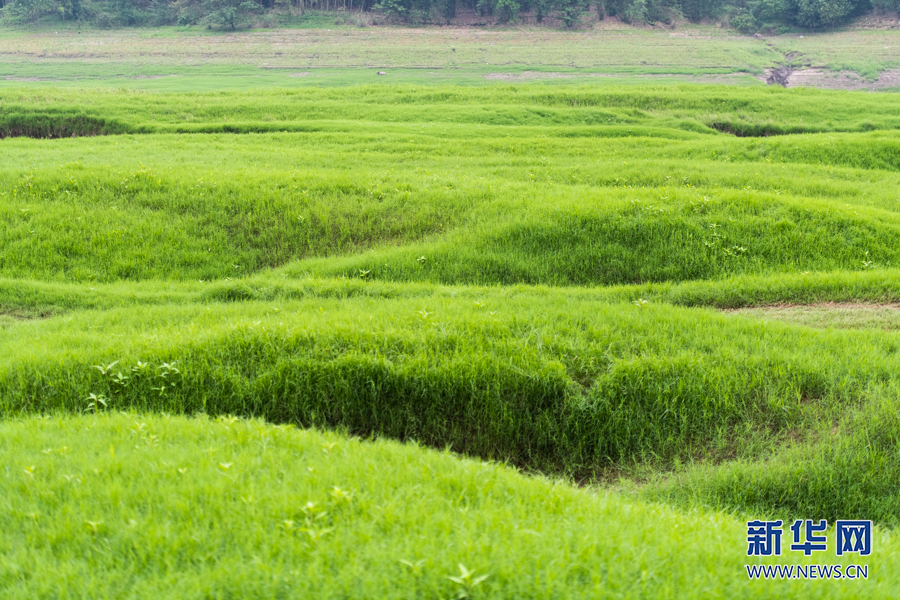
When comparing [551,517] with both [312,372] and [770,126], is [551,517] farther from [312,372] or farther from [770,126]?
[770,126]

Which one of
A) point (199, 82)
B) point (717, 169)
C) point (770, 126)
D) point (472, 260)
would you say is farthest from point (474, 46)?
point (472, 260)

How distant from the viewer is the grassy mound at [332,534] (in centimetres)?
322

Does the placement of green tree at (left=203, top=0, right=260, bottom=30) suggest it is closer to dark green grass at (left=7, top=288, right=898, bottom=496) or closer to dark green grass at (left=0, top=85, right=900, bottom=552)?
dark green grass at (left=0, top=85, right=900, bottom=552)

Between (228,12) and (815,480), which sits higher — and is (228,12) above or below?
above

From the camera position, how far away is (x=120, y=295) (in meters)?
10.4

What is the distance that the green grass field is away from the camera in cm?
352

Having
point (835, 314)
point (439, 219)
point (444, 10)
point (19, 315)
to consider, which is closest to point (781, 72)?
point (444, 10)

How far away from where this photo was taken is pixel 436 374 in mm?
6914

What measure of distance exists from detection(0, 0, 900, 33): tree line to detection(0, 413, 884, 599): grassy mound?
7957 centimetres

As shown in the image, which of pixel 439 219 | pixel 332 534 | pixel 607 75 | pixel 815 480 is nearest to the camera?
pixel 332 534

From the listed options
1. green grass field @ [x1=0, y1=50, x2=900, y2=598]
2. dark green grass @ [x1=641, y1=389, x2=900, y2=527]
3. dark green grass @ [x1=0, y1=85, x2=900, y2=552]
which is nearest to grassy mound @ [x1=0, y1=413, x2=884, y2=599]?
green grass field @ [x1=0, y1=50, x2=900, y2=598]

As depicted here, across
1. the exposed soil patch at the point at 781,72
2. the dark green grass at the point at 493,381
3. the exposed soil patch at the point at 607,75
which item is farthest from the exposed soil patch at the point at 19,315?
the exposed soil patch at the point at 781,72

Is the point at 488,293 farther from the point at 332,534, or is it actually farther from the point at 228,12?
the point at 228,12

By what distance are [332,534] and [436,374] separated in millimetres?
3405
